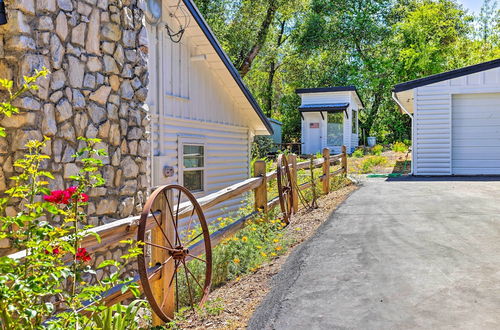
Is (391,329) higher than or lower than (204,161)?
lower

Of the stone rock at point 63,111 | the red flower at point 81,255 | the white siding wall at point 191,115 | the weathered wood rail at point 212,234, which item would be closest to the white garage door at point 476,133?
the weathered wood rail at point 212,234

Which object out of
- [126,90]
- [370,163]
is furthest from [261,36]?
[126,90]

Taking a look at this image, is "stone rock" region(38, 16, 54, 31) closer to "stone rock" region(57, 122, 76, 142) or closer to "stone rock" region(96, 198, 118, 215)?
"stone rock" region(57, 122, 76, 142)

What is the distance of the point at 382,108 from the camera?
37.1 m

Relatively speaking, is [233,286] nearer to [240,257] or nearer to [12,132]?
[240,257]

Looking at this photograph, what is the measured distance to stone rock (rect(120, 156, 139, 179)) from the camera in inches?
241

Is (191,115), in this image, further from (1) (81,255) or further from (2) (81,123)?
(1) (81,255)

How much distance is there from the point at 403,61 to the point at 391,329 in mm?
32596

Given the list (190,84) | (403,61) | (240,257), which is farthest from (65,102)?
(403,61)

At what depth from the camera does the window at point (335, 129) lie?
2948 centimetres

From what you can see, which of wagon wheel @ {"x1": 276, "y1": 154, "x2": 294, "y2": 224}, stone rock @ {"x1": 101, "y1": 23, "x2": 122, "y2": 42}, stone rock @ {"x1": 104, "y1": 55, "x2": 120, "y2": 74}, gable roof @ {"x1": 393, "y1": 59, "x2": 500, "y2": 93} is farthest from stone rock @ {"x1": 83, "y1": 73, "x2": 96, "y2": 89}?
gable roof @ {"x1": 393, "y1": 59, "x2": 500, "y2": 93}

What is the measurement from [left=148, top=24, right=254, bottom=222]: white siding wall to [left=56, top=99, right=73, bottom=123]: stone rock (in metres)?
3.32

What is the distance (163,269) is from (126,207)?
2.27m

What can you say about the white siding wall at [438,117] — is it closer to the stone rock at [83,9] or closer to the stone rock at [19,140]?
the stone rock at [83,9]
